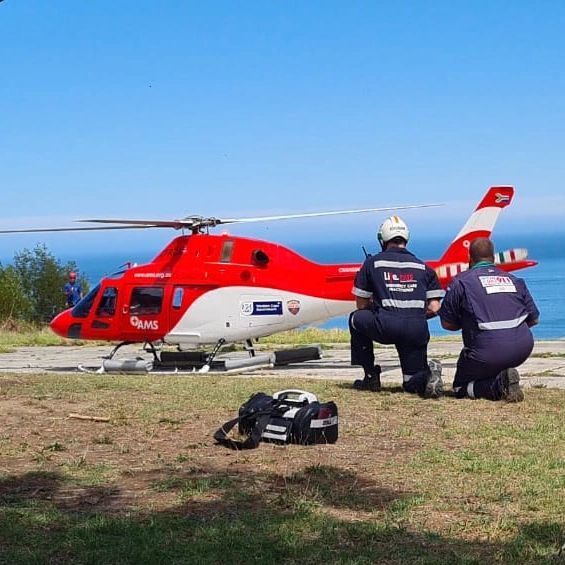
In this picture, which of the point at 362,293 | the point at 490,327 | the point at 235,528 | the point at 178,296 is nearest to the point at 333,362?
the point at 178,296

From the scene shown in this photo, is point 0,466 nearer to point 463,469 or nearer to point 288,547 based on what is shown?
point 288,547

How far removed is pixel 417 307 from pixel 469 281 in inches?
Answer: 38.7

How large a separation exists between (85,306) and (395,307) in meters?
7.77

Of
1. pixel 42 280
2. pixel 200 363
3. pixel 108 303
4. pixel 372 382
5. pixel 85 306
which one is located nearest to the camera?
pixel 372 382

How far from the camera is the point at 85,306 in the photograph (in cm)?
1592

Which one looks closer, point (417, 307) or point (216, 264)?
point (417, 307)

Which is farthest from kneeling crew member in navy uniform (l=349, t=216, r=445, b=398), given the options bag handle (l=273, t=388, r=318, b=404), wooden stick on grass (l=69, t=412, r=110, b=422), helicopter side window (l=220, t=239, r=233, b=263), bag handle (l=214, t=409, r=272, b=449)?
helicopter side window (l=220, t=239, r=233, b=263)

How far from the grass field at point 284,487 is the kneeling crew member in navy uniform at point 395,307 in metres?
1.14

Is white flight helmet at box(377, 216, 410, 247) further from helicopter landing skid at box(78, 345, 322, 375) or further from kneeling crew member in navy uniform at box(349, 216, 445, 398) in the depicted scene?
helicopter landing skid at box(78, 345, 322, 375)

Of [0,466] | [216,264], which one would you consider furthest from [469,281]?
[216,264]

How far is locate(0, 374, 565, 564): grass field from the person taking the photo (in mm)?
4301

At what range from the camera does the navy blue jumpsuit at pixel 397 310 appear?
955 cm

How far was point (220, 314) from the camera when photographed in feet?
49.9

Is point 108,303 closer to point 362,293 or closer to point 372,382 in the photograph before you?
point 362,293
